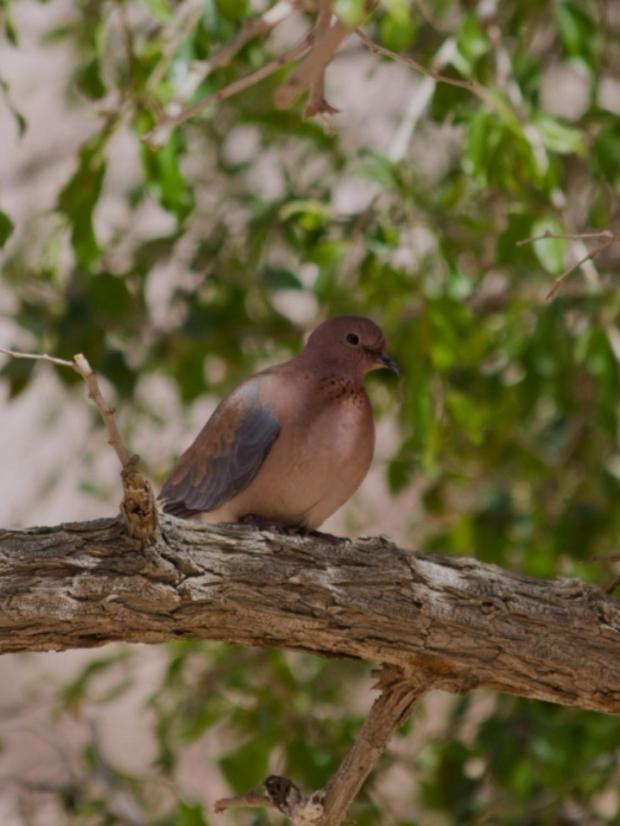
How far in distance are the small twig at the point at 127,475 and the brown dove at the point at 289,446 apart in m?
0.64

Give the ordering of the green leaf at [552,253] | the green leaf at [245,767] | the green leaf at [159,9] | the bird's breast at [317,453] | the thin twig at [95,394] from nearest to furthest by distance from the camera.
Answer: the thin twig at [95,394]
the bird's breast at [317,453]
the green leaf at [159,9]
the green leaf at [552,253]
the green leaf at [245,767]

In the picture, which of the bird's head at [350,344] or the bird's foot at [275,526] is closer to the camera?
the bird's foot at [275,526]

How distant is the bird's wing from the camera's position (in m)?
3.04

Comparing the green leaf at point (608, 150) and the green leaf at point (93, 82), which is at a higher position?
the green leaf at point (93, 82)

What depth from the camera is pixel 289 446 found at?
3.01 m

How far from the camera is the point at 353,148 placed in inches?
222

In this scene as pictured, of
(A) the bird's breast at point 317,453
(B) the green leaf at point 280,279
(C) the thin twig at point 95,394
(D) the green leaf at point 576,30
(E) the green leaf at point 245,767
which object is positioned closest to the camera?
(C) the thin twig at point 95,394

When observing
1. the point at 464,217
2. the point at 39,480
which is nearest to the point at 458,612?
the point at 464,217

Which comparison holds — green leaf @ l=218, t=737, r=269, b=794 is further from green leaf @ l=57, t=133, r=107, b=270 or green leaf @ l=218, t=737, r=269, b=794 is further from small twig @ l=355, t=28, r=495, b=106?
small twig @ l=355, t=28, r=495, b=106

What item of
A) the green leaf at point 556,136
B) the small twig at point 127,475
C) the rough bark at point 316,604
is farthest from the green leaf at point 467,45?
the small twig at point 127,475

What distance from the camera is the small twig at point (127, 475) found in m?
2.02

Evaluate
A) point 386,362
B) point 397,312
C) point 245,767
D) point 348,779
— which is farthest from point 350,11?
point 245,767

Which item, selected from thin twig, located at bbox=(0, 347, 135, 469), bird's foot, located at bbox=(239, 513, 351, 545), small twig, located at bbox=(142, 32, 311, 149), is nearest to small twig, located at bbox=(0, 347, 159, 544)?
thin twig, located at bbox=(0, 347, 135, 469)

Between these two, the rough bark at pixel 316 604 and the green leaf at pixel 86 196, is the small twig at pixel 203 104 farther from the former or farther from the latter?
the green leaf at pixel 86 196
